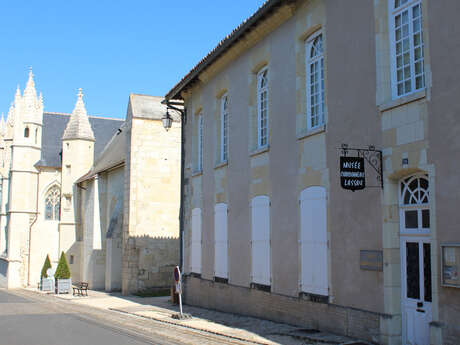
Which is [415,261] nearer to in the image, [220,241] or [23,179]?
[220,241]

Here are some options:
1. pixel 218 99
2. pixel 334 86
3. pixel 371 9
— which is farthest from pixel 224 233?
pixel 371 9

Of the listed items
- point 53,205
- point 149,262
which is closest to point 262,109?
point 149,262

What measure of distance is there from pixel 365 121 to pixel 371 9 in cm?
202

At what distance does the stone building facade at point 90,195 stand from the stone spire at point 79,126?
0.08 metres

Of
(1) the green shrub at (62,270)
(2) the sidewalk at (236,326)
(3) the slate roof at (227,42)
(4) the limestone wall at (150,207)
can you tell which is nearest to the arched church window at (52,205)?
(1) the green shrub at (62,270)

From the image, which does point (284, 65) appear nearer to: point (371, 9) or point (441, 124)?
point (371, 9)

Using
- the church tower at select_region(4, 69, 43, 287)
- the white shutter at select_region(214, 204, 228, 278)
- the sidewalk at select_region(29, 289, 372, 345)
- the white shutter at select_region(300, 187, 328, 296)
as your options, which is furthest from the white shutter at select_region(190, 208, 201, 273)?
the church tower at select_region(4, 69, 43, 287)

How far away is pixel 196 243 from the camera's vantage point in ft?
59.8

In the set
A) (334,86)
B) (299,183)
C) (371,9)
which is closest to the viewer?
(371,9)

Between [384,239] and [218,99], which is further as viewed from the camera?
[218,99]

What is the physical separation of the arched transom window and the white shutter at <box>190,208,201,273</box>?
31.7 feet

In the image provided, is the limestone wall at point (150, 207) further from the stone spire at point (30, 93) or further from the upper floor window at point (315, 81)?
the stone spire at point (30, 93)

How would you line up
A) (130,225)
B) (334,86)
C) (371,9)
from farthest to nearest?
(130,225)
(334,86)
(371,9)

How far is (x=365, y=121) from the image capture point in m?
9.92
